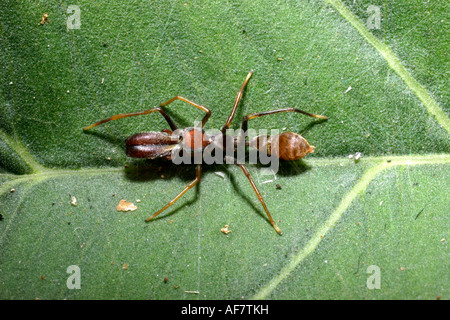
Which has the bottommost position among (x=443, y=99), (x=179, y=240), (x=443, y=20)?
(x=179, y=240)

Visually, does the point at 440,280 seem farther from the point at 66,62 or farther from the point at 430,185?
the point at 66,62

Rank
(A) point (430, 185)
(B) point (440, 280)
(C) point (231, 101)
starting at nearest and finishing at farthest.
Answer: (B) point (440, 280) < (A) point (430, 185) < (C) point (231, 101)

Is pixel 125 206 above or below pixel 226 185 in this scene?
below

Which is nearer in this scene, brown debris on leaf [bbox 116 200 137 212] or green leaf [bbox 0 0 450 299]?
green leaf [bbox 0 0 450 299]

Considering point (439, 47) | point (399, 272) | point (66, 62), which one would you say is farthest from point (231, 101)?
point (399, 272)

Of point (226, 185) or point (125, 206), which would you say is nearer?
point (125, 206)

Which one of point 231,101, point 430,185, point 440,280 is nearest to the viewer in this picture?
point 440,280

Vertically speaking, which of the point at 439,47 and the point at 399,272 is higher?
the point at 439,47

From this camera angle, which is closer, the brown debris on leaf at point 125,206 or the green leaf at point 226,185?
the green leaf at point 226,185
